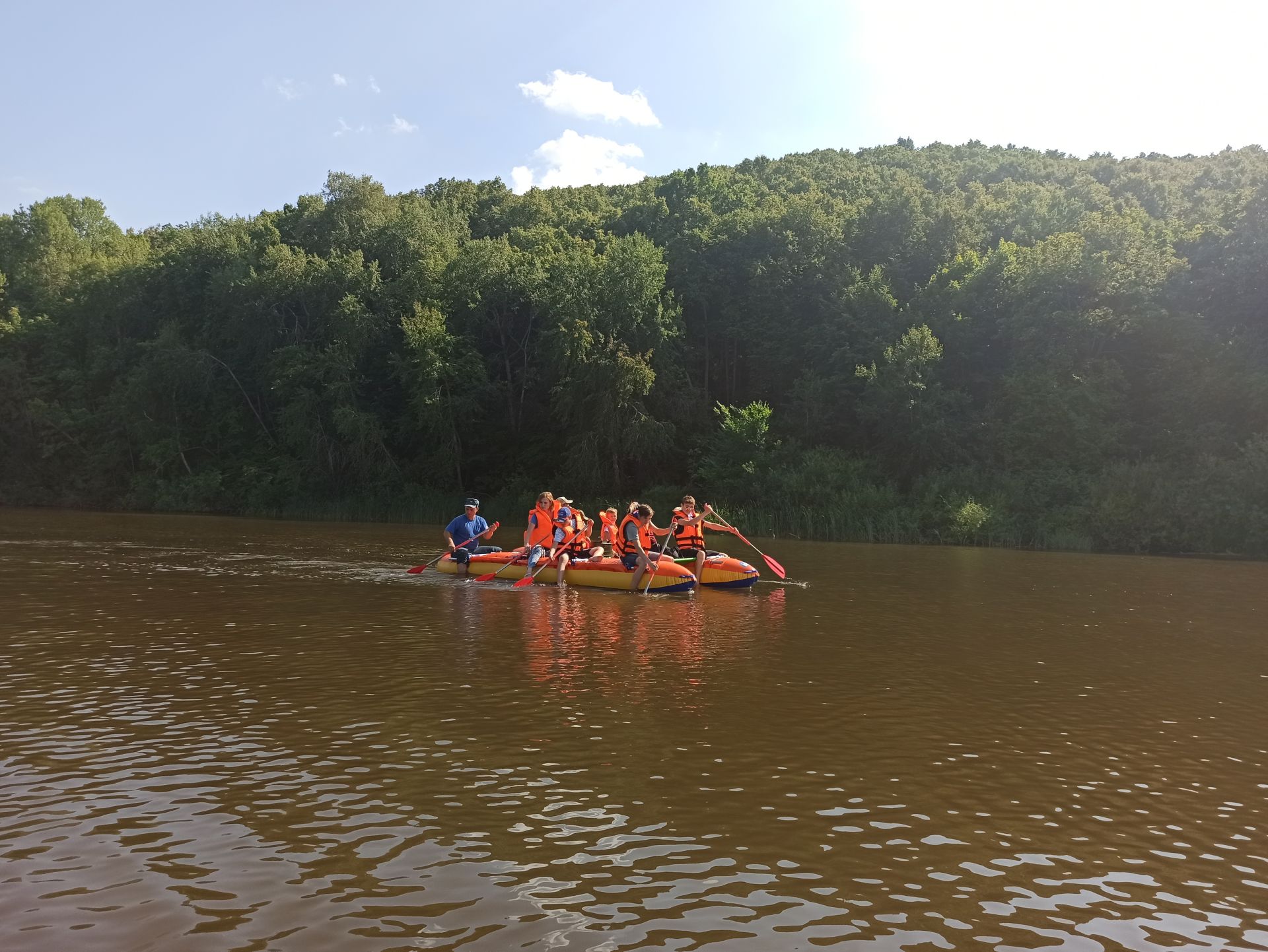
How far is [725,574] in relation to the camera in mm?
17219

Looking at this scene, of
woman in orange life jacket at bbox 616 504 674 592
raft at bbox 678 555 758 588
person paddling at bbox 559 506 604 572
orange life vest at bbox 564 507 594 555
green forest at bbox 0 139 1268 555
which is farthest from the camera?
green forest at bbox 0 139 1268 555

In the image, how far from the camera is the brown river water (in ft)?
14.6

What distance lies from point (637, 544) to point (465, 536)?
373 centimetres

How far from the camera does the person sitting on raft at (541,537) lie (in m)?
17.6

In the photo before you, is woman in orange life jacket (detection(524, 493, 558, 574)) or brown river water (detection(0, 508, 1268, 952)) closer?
brown river water (detection(0, 508, 1268, 952))

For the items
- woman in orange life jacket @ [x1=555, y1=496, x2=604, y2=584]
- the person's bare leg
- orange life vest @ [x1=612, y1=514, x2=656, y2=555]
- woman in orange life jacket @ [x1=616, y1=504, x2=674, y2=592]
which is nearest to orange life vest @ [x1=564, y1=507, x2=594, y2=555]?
woman in orange life jacket @ [x1=555, y1=496, x2=604, y2=584]

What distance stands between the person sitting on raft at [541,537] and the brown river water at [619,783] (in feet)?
14.3

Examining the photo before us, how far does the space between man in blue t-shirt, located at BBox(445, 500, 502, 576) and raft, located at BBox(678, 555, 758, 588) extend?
12.6 feet

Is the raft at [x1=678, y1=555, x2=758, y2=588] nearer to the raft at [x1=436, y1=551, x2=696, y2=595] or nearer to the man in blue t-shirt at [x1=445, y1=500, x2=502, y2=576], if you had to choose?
the raft at [x1=436, y1=551, x2=696, y2=595]

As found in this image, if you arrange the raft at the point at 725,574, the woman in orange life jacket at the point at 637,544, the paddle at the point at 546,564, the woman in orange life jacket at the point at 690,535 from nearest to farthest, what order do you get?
the woman in orange life jacket at the point at 637,544, the raft at the point at 725,574, the woman in orange life jacket at the point at 690,535, the paddle at the point at 546,564

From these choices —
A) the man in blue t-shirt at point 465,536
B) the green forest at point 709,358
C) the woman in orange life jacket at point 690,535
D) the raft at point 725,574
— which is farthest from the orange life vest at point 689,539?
the green forest at point 709,358

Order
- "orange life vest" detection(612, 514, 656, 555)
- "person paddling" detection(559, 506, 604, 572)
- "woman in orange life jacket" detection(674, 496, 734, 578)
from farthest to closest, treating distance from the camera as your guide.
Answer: "person paddling" detection(559, 506, 604, 572) → "woman in orange life jacket" detection(674, 496, 734, 578) → "orange life vest" detection(612, 514, 656, 555)

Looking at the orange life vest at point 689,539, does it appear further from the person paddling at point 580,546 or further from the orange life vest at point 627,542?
the person paddling at point 580,546

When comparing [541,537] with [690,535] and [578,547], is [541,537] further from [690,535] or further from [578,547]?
[690,535]
